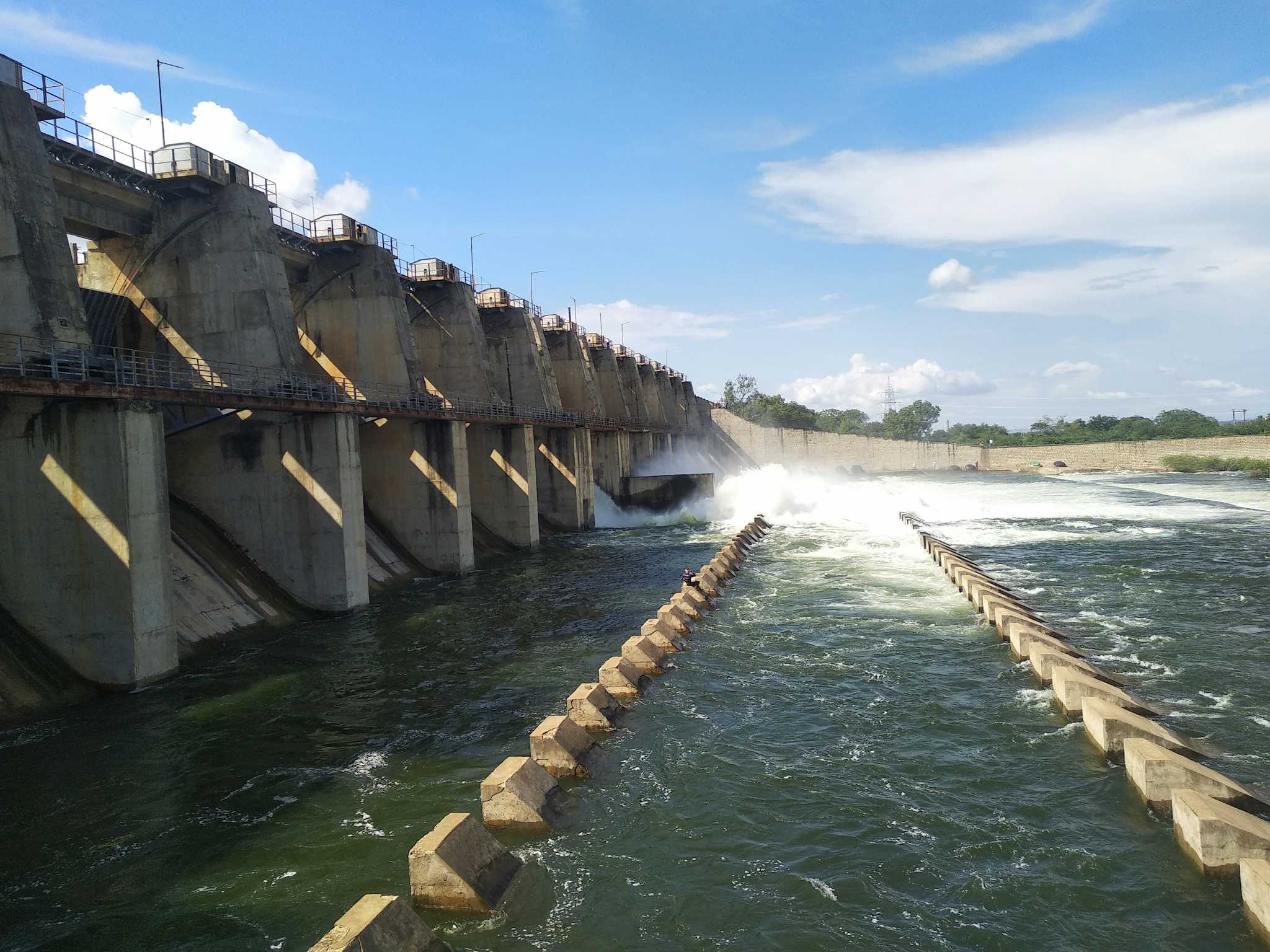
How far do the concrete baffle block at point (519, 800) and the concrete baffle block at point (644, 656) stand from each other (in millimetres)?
6393

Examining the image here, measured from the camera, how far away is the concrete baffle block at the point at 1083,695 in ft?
46.8

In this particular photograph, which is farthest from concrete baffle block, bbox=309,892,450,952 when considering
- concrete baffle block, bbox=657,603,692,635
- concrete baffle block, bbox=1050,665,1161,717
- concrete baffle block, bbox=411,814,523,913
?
concrete baffle block, bbox=657,603,692,635

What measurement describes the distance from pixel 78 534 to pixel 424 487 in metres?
16.8

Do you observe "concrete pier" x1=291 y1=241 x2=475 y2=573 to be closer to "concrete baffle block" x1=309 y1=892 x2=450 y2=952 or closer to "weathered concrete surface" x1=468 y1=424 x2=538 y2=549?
"weathered concrete surface" x1=468 y1=424 x2=538 y2=549

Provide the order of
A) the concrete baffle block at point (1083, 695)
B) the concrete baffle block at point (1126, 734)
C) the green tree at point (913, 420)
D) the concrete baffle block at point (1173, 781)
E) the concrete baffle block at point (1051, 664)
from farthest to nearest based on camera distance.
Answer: the green tree at point (913, 420) < the concrete baffle block at point (1051, 664) < the concrete baffle block at point (1083, 695) < the concrete baffle block at point (1126, 734) < the concrete baffle block at point (1173, 781)

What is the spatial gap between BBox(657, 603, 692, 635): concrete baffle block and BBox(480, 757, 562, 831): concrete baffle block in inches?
374

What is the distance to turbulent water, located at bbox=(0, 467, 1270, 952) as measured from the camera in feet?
29.2

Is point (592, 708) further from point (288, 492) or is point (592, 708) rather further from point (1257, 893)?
point (288, 492)

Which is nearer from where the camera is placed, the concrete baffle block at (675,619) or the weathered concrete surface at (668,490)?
the concrete baffle block at (675,619)

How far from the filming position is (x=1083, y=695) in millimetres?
14258

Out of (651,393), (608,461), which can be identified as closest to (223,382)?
(608,461)

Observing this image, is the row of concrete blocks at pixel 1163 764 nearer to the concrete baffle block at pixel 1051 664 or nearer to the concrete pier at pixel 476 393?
the concrete baffle block at pixel 1051 664

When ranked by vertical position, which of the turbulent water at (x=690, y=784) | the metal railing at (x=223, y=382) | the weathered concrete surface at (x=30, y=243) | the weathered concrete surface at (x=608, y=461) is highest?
the weathered concrete surface at (x=30, y=243)

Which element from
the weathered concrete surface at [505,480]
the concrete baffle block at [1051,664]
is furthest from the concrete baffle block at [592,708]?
the weathered concrete surface at [505,480]
